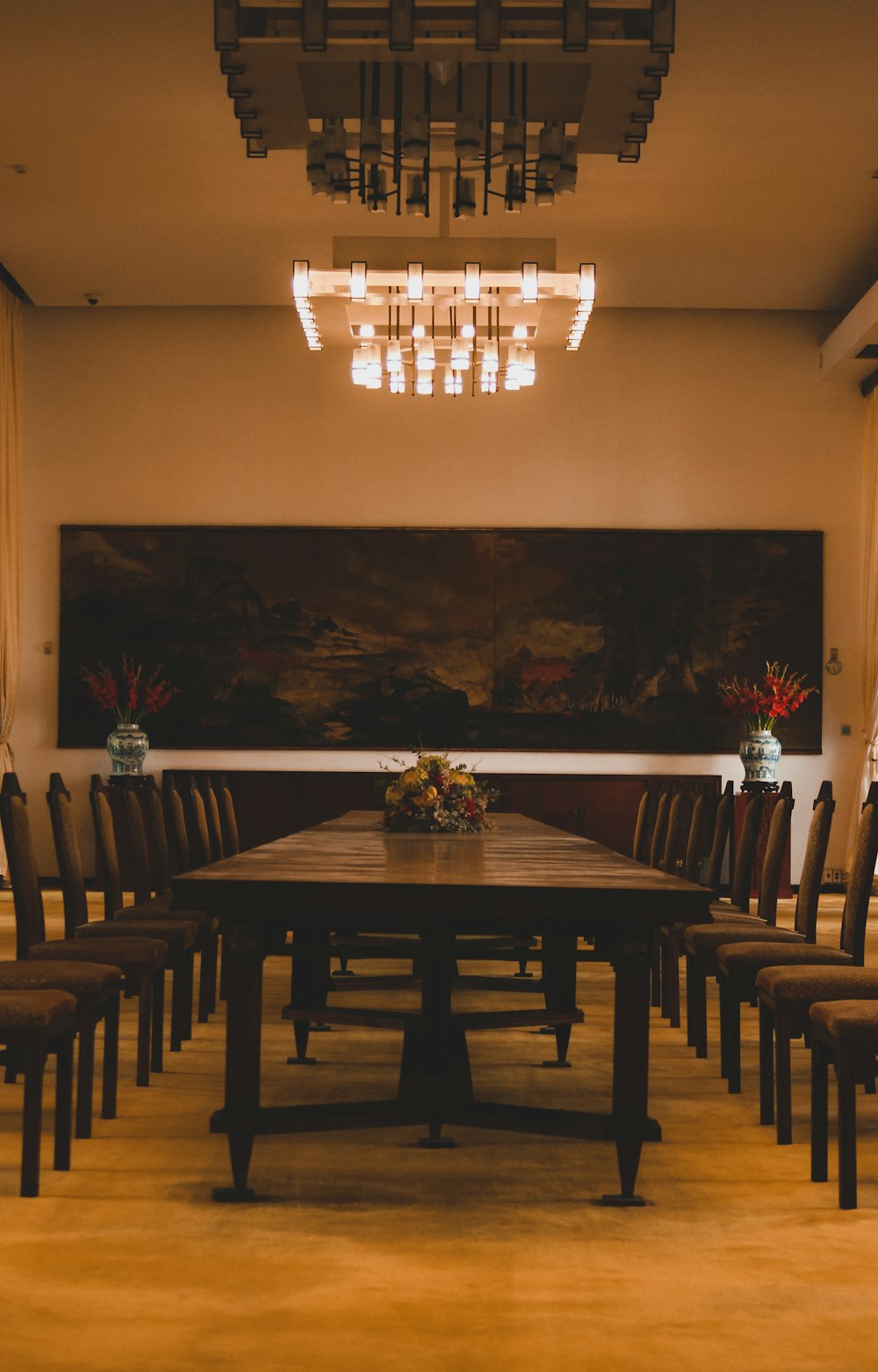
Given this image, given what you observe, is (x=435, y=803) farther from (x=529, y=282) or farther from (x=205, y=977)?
(x=529, y=282)

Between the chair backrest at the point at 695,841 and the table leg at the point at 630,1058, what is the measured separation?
2.66 meters

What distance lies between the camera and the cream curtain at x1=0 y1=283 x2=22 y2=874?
11594mm

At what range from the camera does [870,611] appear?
38.9 ft

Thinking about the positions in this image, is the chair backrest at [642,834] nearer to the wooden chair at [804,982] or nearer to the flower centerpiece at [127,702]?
the wooden chair at [804,982]

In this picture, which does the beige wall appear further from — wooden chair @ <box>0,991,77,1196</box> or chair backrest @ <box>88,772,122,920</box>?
wooden chair @ <box>0,991,77,1196</box>

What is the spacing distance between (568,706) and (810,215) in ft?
14.4

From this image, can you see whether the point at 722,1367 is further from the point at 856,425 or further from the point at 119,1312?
the point at 856,425

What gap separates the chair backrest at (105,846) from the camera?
5.36 meters

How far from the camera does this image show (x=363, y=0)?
20.8 ft

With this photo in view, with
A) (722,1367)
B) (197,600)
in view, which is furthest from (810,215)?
(722,1367)

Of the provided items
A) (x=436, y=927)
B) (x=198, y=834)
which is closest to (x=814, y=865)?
(x=436, y=927)

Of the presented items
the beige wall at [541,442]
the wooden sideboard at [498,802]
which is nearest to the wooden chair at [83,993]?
the wooden sideboard at [498,802]

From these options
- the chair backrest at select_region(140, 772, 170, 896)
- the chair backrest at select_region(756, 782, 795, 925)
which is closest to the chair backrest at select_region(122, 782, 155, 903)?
the chair backrest at select_region(140, 772, 170, 896)

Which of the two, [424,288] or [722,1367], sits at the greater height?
[424,288]
